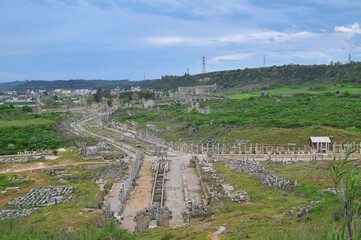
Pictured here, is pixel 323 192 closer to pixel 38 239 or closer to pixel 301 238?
pixel 301 238

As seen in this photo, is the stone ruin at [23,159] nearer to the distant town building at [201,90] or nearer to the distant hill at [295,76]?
the distant hill at [295,76]

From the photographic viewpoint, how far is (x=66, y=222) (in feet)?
84.8

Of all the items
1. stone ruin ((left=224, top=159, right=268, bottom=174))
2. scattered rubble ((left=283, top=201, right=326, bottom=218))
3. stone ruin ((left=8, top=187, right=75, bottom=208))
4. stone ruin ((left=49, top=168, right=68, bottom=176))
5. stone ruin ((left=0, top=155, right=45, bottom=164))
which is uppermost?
scattered rubble ((left=283, top=201, right=326, bottom=218))

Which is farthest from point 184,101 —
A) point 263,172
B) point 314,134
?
point 263,172

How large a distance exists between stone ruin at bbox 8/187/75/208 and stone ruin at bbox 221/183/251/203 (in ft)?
50.9

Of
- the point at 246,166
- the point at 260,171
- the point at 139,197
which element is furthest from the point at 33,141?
the point at 260,171

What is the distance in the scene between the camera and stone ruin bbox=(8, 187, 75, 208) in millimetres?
32094

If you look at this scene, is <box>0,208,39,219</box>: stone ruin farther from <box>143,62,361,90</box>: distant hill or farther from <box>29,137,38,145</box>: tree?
<box>143,62,361,90</box>: distant hill

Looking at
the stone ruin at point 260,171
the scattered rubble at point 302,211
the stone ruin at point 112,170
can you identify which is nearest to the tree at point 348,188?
the scattered rubble at point 302,211

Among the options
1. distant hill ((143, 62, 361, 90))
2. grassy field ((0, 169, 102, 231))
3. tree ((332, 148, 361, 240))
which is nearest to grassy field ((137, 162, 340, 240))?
tree ((332, 148, 361, 240))

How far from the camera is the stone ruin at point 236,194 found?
29.5 metres

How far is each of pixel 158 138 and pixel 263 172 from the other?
31.9 metres

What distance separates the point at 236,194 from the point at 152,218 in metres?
8.50

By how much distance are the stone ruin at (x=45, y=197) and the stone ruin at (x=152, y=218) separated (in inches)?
392
